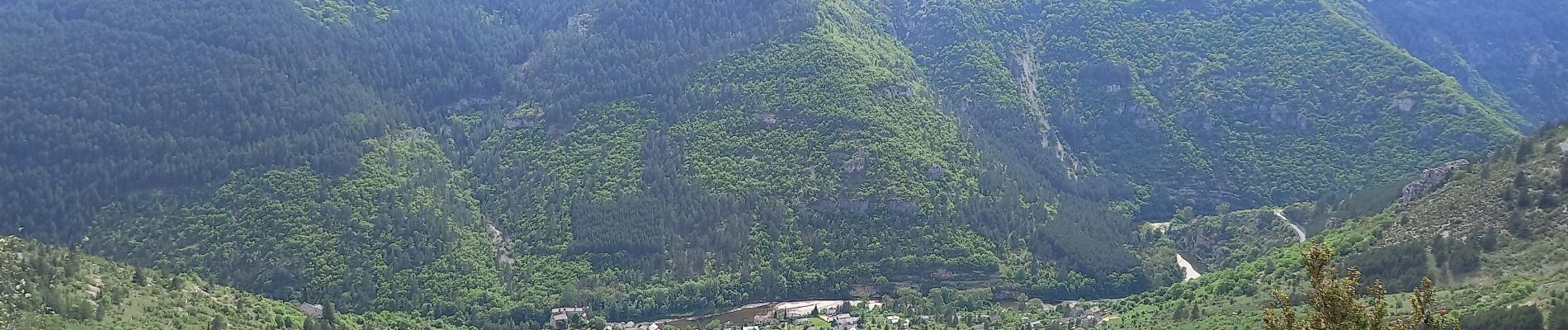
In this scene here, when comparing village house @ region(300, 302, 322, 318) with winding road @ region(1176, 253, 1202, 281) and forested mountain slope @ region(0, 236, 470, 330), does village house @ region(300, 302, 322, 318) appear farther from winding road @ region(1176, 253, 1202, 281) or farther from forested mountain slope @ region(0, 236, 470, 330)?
winding road @ region(1176, 253, 1202, 281)

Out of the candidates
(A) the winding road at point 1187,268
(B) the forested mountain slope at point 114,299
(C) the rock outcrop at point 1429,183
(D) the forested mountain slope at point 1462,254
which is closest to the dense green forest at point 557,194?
(D) the forested mountain slope at point 1462,254

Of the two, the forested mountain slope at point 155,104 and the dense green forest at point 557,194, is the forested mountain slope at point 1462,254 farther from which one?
the forested mountain slope at point 155,104

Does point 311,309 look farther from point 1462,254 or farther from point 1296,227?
point 1296,227

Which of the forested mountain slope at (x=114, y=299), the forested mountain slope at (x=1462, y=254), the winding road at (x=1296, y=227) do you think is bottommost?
the forested mountain slope at (x=114, y=299)

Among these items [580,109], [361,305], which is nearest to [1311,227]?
[580,109]

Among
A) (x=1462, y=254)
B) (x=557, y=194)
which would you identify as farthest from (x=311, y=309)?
(x=1462, y=254)

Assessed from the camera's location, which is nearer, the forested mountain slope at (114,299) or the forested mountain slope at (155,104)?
the forested mountain slope at (114,299)

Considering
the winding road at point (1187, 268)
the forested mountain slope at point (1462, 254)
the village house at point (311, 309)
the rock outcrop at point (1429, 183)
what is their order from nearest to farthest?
the forested mountain slope at point (1462, 254) → the rock outcrop at point (1429, 183) → the village house at point (311, 309) → the winding road at point (1187, 268)

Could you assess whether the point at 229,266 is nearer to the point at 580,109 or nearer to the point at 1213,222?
the point at 580,109
